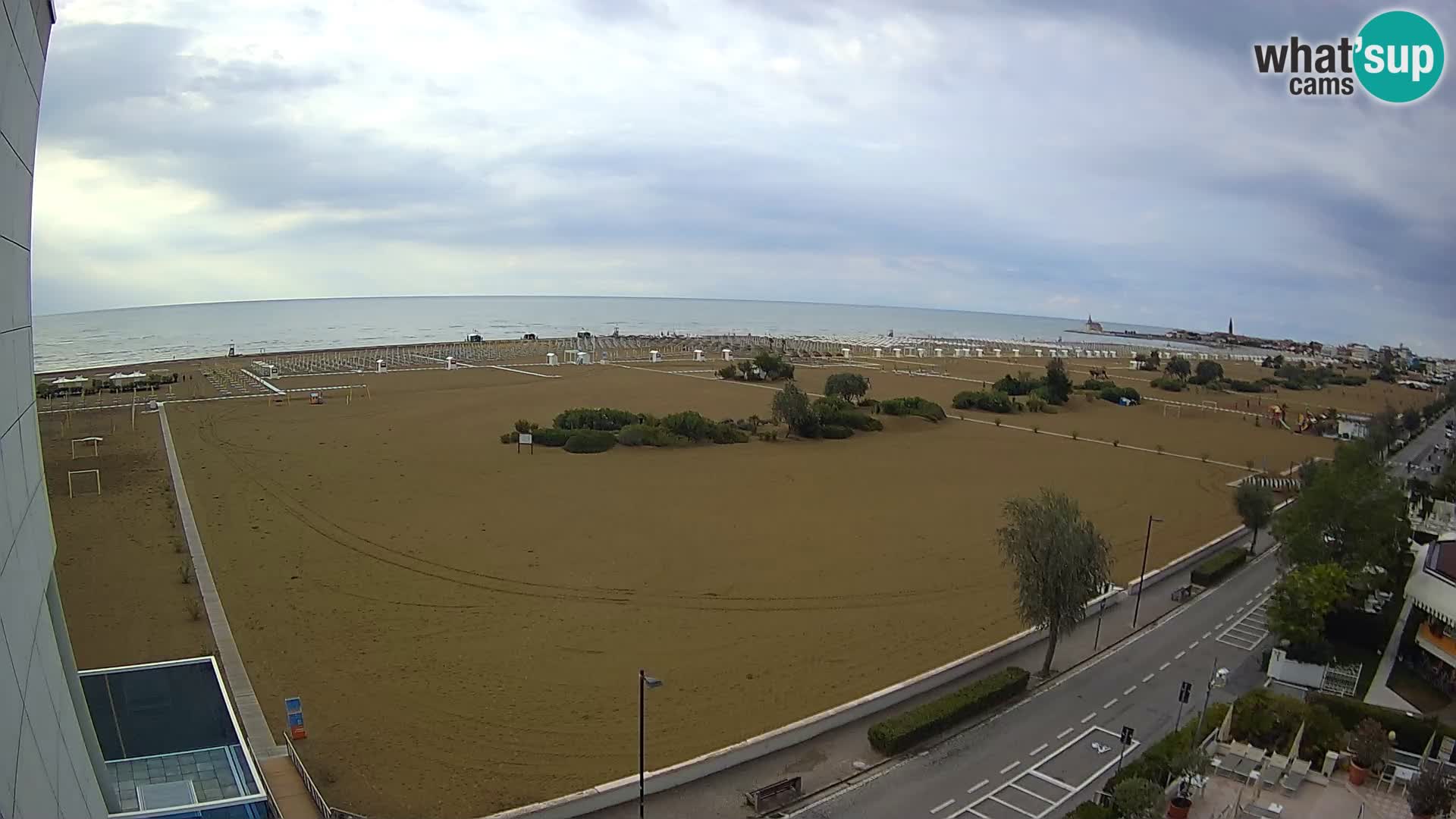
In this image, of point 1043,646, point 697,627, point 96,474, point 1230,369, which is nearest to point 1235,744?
point 1043,646

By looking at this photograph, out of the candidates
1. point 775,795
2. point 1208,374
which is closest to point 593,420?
point 775,795

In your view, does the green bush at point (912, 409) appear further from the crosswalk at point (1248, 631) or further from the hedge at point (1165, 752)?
the hedge at point (1165, 752)

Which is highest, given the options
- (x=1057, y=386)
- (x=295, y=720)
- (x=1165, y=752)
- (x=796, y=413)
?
(x=1057, y=386)

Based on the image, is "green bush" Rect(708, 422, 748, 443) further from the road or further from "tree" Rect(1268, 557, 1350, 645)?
"tree" Rect(1268, 557, 1350, 645)

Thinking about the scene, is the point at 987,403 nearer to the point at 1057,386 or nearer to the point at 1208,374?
the point at 1057,386

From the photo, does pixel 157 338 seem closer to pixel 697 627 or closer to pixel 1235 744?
pixel 697 627

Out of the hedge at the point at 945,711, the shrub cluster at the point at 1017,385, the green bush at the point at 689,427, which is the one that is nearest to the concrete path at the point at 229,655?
the hedge at the point at 945,711

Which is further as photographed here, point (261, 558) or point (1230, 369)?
point (1230, 369)

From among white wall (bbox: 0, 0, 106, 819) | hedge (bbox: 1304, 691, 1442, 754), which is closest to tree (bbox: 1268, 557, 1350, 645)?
hedge (bbox: 1304, 691, 1442, 754)
